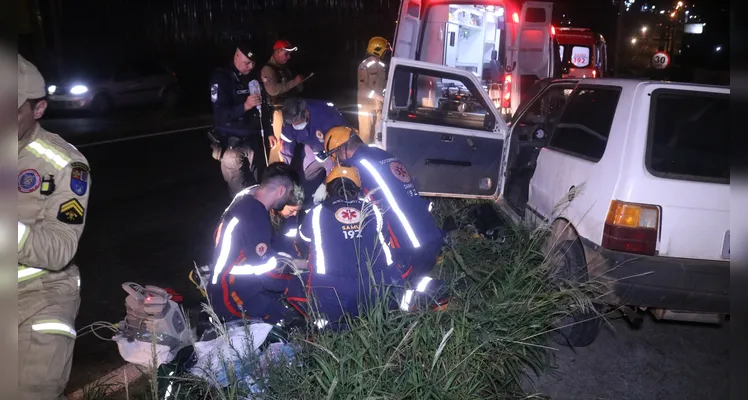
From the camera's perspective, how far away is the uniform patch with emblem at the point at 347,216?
348 centimetres

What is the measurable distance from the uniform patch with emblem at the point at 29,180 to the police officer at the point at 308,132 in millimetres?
3393

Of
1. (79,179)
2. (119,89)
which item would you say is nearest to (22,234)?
(79,179)

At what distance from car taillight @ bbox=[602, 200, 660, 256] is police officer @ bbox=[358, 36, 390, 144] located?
557cm

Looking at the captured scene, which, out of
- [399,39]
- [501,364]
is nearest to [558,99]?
[399,39]

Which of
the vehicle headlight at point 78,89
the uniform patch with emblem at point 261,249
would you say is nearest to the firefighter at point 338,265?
the uniform patch with emblem at point 261,249

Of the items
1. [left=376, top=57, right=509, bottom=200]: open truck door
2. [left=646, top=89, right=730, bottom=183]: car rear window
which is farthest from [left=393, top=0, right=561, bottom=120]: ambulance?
[left=646, top=89, right=730, bottom=183]: car rear window

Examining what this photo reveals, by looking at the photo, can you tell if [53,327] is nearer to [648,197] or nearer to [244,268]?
[244,268]

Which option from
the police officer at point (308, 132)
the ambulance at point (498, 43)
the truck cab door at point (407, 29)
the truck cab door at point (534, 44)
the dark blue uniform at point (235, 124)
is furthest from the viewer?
the truck cab door at point (534, 44)

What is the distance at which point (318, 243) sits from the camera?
3.46 metres

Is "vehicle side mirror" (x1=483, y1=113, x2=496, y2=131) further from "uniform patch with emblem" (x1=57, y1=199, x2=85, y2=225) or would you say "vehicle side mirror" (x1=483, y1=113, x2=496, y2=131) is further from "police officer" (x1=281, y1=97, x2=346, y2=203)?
"uniform patch with emblem" (x1=57, y1=199, x2=85, y2=225)

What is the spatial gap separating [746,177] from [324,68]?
2987 centimetres

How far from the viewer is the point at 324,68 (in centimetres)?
3028

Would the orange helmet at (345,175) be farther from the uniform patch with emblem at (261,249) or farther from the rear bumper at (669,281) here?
the rear bumper at (669,281)

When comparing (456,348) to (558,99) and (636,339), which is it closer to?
(636,339)
